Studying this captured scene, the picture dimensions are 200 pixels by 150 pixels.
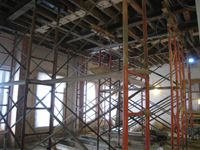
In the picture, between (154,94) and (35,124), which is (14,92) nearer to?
(35,124)

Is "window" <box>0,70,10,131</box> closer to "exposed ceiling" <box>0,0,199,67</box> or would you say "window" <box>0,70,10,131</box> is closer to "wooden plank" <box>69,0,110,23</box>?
"exposed ceiling" <box>0,0,199,67</box>

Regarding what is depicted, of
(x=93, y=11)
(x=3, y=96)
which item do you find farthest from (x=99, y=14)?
(x=3, y=96)

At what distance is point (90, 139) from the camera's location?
754cm

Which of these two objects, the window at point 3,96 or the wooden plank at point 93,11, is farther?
the window at point 3,96

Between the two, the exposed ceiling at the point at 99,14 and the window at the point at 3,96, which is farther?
the window at the point at 3,96

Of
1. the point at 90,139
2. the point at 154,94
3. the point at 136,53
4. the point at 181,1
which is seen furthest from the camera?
the point at 154,94

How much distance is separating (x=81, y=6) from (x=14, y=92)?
452cm

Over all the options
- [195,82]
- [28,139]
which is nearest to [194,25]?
[195,82]

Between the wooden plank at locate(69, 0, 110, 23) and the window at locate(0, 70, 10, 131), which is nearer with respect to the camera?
the wooden plank at locate(69, 0, 110, 23)

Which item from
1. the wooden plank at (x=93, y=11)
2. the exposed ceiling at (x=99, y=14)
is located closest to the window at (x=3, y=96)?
the exposed ceiling at (x=99, y=14)

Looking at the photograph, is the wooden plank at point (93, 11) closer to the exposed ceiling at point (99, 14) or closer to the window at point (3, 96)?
the exposed ceiling at point (99, 14)

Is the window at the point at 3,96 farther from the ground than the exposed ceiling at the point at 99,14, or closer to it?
closer to it

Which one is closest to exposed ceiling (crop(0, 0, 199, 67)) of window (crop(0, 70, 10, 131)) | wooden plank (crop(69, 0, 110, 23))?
wooden plank (crop(69, 0, 110, 23))

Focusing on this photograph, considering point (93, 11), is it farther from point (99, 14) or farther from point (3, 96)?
point (3, 96)
